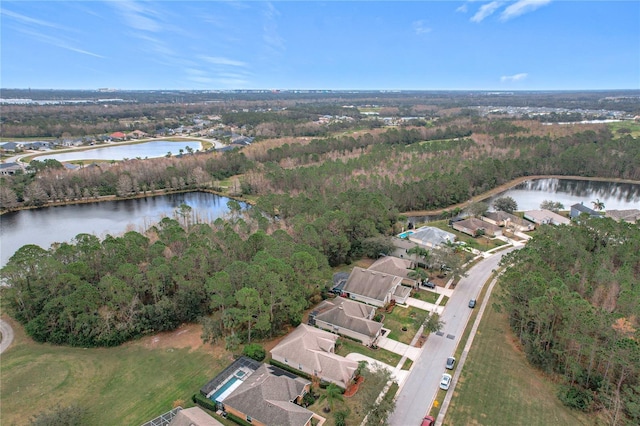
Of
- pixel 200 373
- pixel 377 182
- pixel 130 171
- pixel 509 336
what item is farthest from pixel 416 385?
pixel 130 171

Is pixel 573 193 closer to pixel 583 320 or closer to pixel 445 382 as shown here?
pixel 583 320

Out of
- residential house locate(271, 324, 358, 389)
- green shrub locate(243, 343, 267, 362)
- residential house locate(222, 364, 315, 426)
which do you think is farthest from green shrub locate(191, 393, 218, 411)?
residential house locate(271, 324, 358, 389)

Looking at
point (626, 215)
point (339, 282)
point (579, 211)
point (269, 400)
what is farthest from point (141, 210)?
point (626, 215)

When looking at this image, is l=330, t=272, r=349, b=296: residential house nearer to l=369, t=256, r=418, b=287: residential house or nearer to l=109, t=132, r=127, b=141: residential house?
l=369, t=256, r=418, b=287: residential house

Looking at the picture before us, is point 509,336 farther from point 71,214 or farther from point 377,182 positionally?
point 71,214

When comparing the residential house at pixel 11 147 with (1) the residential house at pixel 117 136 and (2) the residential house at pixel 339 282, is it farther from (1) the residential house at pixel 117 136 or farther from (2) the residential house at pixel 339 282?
(2) the residential house at pixel 339 282

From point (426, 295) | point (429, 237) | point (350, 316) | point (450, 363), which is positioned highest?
point (429, 237)
